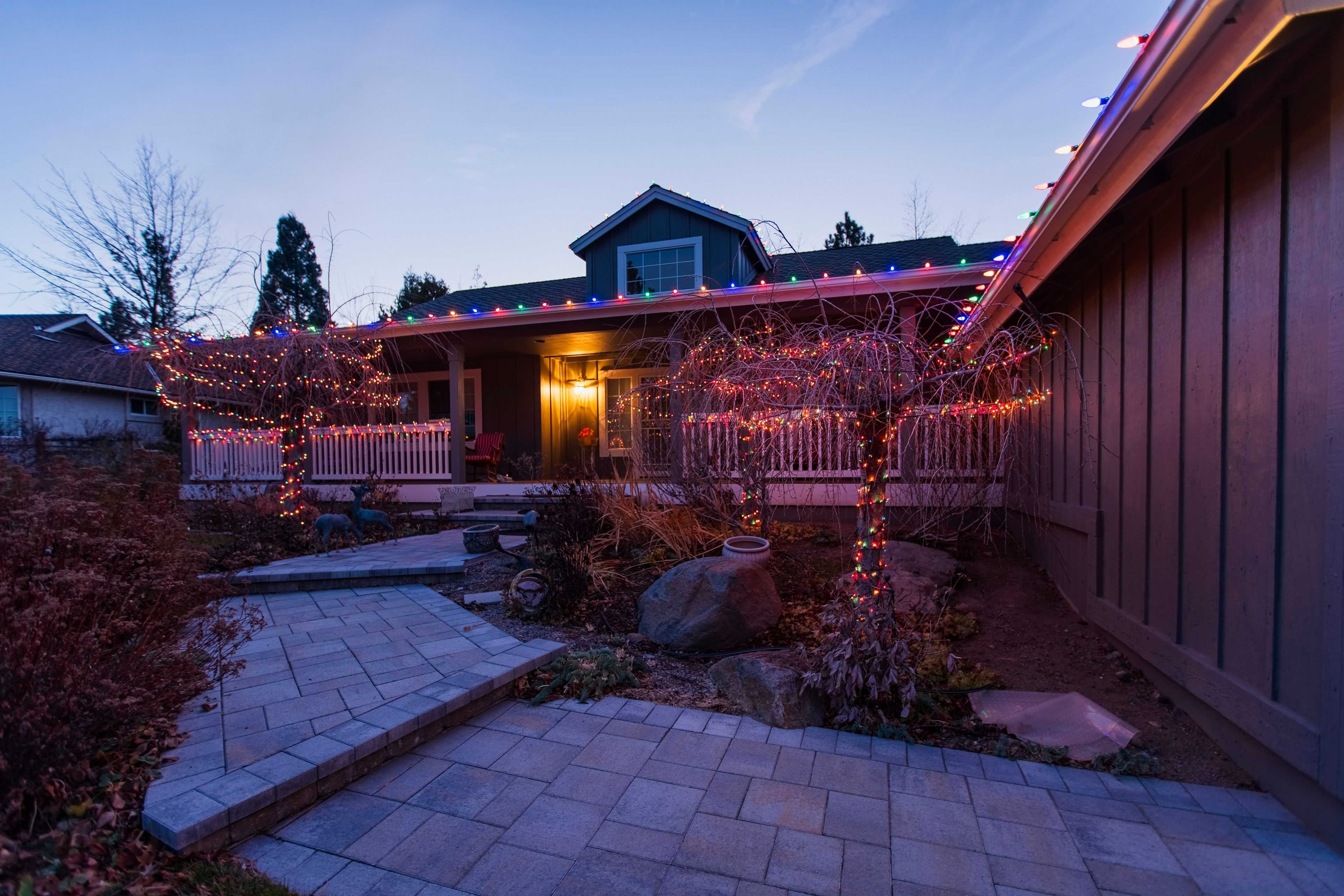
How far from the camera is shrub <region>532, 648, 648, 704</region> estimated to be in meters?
3.06

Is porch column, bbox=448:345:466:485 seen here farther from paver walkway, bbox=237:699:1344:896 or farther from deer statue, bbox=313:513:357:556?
paver walkway, bbox=237:699:1344:896

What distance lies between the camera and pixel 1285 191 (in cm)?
206

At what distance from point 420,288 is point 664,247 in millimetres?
18886

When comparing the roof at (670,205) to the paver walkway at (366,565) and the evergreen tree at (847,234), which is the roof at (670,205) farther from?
the evergreen tree at (847,234)

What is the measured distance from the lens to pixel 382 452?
8664mm

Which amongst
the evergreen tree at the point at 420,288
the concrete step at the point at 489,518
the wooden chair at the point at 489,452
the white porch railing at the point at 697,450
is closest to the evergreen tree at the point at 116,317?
the white porch railing at the point at 697,450

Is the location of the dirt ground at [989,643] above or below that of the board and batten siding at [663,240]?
below

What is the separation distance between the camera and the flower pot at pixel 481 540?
5500 millimetres

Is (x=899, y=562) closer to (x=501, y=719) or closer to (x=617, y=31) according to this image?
(x=501, y=719)

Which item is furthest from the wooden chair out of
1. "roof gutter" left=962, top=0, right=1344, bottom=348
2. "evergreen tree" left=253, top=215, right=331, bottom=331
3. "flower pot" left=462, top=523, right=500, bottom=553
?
"evergreen tree" left=253, top=215, right=331, bottom=331

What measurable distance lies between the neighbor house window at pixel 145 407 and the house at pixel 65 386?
2 cm

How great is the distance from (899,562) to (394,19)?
8.06 metres

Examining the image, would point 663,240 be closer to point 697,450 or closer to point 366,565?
point 697,450

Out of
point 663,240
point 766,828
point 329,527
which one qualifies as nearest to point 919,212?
point 663,240
